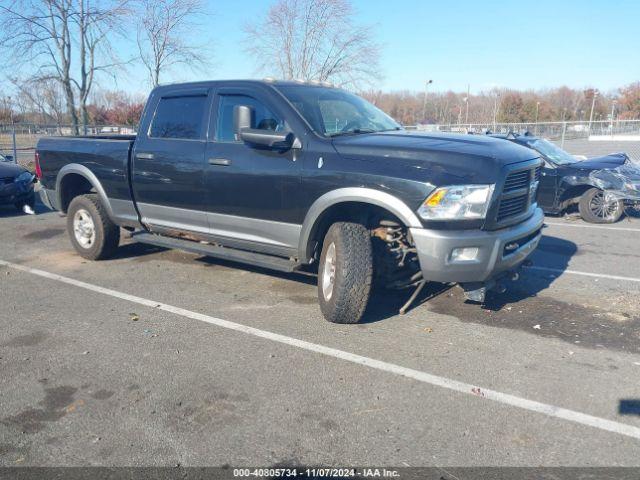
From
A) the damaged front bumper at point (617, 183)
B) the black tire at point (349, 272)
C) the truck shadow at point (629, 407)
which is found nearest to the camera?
the truck shadow at point (629, 407)

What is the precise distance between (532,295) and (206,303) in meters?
3.36

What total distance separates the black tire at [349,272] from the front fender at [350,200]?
0.68 ft

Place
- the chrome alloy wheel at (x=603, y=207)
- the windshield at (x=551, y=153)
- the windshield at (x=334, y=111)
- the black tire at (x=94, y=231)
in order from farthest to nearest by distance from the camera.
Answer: the windshield at (x=551, y=153), the chrome alloy wheel at (x=603, y=207), the black tire at (x=94, y=231), the windshield at (x=334, y=111)

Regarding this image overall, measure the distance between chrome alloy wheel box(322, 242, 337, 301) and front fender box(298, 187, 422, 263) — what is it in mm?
216

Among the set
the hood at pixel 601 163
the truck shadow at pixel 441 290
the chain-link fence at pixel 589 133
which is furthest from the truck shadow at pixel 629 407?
the chain-link fence at pixel 589 133

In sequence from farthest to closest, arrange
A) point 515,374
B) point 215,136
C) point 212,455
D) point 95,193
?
point 95,193 < point 215,136 < point 515,374 < point 212,455

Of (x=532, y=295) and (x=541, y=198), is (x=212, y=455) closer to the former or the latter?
(x=532, y=295)

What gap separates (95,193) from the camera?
22.5 ft

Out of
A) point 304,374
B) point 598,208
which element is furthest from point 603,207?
point 304,374

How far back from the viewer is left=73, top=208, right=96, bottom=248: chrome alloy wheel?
6762mm

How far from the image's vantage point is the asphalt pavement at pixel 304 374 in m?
2.86

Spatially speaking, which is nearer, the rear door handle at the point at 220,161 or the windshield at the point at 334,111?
the windshield at the point at 334,111

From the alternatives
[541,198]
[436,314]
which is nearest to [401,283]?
[436,314]

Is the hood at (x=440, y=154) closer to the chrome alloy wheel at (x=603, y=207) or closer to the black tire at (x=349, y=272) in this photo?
the black tire at (x=349, y=272)
